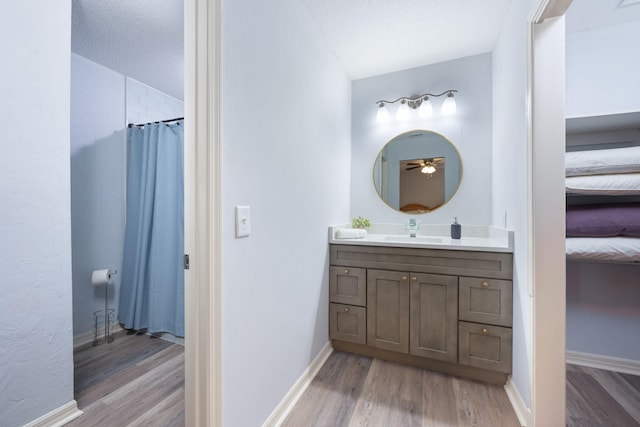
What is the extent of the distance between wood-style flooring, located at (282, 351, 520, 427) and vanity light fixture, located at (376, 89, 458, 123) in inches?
79.9

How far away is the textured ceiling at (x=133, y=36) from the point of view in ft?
5.48

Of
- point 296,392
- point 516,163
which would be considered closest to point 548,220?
point 516,163

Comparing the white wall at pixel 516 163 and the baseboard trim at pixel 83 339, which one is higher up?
the white wall at pixel 516 163

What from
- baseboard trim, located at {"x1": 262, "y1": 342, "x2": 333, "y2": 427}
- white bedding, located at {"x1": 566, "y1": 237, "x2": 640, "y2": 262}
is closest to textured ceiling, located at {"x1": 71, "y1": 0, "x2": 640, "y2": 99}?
white bedding, located at {"x1": 566, "y1": 237, "x2": 640, "y2": 262}

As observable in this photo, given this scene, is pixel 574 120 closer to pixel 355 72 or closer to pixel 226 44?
pixel 355 72

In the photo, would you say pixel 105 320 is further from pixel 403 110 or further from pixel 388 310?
pixel 403 110

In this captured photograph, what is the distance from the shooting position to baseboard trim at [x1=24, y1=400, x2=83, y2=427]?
4.26 ft

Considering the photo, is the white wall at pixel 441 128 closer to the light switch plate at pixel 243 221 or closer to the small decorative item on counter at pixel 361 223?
the small decorative item on counter at pixel 361 223

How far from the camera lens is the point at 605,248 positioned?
4.60 feet

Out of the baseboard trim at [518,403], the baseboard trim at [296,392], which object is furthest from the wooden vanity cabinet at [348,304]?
the baseboard trim at [518,403]

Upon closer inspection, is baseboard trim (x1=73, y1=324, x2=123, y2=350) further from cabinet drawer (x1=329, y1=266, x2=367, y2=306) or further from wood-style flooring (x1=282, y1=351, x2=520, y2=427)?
cabinet drawer (x1=329, y1=266, x2=367, y2=306)

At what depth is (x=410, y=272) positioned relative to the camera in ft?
6.08

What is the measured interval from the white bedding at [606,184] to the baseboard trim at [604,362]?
3.86 feet

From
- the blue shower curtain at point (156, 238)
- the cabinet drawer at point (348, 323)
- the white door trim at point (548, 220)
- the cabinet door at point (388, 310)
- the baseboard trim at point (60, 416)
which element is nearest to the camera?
the white door trim at point (548, 220)
